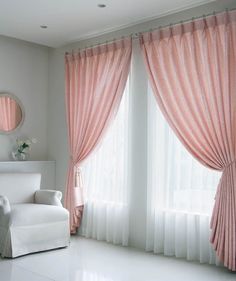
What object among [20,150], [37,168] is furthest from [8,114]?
[37,168]

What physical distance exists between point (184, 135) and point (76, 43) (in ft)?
7.38

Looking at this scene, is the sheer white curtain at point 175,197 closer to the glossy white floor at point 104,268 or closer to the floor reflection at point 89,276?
the glossy white floor at point 104,268

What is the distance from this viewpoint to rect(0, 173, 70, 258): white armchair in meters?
3.92

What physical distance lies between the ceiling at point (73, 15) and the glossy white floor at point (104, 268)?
8.42 feet

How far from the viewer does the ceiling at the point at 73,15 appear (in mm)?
3848

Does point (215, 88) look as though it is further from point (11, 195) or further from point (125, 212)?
point (11, 195)

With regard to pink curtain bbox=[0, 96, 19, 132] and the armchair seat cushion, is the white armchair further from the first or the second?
pink curtain bbox=[0, 96, 19, 132]

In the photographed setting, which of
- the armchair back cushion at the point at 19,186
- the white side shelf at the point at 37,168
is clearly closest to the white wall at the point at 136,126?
the white side shelf at the point at 37,168

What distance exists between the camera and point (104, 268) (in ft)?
11.7

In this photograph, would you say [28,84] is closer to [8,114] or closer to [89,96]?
[8,114]

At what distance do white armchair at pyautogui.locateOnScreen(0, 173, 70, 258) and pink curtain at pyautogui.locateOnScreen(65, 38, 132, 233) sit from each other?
0.48 m

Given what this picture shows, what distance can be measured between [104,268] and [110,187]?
1234 mm

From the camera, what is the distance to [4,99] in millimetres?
5113

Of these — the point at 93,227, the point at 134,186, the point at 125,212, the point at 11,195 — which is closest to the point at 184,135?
the point at 134,186
